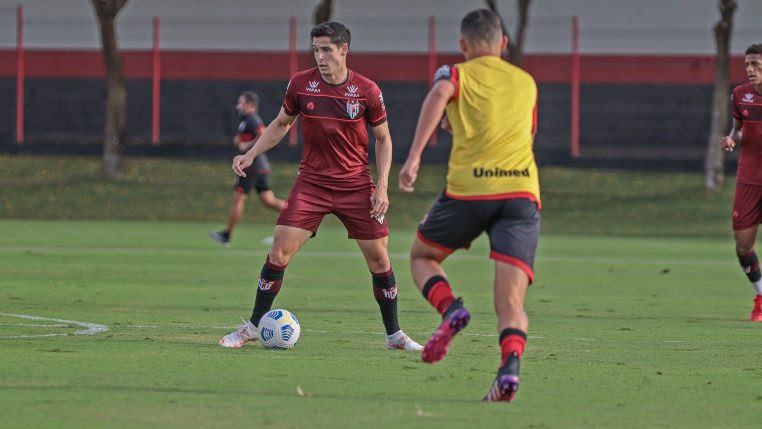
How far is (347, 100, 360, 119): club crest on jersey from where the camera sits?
409 inches

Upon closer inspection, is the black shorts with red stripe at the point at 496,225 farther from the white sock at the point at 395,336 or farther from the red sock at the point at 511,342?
the white sock at the point at 395,336

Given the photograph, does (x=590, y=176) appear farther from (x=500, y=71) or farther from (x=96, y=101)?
(x=500, y=71)

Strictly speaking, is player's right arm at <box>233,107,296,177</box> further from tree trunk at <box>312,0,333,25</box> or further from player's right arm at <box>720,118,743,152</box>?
tree trunk at <box>312,0,333,25</box>

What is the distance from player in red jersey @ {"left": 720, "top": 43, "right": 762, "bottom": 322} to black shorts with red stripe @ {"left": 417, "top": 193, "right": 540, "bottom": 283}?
554cm

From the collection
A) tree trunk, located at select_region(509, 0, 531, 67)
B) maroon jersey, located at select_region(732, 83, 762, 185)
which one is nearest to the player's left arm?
maroon jersey, located at select_region(732, 83, 762, 185)

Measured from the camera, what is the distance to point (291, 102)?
34.2 ft

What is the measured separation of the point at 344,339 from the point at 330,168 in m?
1.37

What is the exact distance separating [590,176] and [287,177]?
22.9ft

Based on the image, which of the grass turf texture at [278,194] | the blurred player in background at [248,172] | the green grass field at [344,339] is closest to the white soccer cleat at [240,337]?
the green grass field at [344,339]

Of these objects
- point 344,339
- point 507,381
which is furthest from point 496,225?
point 344,339

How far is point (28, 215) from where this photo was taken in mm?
31578

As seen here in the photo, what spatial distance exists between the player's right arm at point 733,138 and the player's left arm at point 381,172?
382cm

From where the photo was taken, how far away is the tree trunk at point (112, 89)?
33094mm

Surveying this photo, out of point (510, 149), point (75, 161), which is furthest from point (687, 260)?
point (75, 161)
